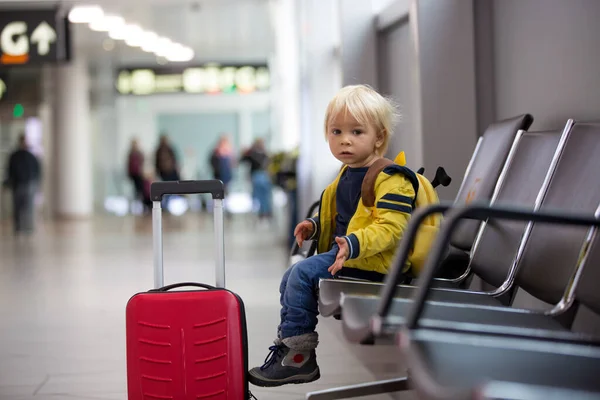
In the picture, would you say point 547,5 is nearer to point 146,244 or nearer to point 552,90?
point 552,90

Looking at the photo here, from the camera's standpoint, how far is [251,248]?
32.6 ft

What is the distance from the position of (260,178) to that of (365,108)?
43.7ft

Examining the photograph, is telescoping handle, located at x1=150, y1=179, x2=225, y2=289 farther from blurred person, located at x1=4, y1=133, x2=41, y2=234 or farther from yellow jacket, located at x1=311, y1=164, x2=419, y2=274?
blurred person, located at x1=4, y1=133, x2=41, y2=234

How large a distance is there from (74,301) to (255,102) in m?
22.4

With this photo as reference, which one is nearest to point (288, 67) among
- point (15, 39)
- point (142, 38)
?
point (142, 38)

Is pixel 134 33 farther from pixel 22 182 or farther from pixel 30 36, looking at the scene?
pixel 30 36

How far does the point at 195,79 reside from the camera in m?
23.6

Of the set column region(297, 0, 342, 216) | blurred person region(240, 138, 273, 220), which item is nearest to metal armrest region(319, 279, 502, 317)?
column region(297, 0, 342, 216)

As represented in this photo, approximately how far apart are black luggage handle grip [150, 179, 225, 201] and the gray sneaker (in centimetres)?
53

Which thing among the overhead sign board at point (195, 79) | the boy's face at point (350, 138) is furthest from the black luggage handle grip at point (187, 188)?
the overhead sign board at point (195, 79)

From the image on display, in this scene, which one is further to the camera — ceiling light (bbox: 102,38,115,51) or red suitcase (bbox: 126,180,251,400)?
ceiling light (bbox: 102,38,115,51)

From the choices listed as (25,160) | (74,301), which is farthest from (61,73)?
(74,301)

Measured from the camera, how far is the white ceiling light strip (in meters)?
12.3

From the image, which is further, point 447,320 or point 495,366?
point 447,320
